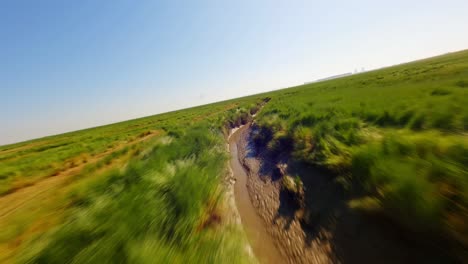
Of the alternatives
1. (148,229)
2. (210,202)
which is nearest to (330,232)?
(210,202)

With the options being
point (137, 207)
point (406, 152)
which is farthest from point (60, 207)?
point (406, 152)

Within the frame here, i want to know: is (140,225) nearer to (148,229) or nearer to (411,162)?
(148,229)

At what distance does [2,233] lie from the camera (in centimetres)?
354

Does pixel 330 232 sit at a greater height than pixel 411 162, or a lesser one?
lesser


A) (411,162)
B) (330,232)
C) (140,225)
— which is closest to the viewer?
(140,225)

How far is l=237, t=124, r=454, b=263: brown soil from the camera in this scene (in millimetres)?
2037

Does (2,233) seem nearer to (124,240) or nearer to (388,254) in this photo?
(124,240)

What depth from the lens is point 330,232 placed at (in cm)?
275

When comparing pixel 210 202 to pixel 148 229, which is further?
pixel 210 202

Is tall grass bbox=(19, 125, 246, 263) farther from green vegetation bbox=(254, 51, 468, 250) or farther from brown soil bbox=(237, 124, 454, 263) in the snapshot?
green vegetation bbox=(254, 51, 468, 250)

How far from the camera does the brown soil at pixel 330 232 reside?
6.68 feet

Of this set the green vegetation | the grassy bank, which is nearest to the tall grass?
the grassy bank

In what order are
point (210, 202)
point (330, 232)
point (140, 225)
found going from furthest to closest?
point (210, 202), point (330, 232), point (140, 225)

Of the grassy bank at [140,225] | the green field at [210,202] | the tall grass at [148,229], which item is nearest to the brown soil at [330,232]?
the green field at [210,202]
